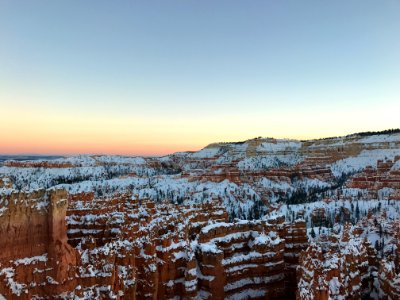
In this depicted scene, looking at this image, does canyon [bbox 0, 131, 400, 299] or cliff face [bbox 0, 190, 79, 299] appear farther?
canyon [bbox 0, 131, 400, 299]

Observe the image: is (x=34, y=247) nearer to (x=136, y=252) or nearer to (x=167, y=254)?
(x=136, y=252)

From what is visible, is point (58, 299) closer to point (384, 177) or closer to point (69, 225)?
point (69, 225)

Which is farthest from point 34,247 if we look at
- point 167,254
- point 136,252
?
point 167,254

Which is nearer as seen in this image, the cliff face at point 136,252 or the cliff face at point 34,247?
Result: the cliff face at point 34,247

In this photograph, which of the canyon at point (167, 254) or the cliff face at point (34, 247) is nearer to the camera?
the cliff face at point (34, 247)

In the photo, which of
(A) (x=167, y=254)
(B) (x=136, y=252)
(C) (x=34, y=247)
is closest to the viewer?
(C) (x=34, y=247)

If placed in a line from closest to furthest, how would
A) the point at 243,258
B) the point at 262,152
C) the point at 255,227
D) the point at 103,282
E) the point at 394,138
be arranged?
1. the point at 103,282
2. the point at 243,258
3. the point at 255,227
4. the point at 394,138
5. the point at 262,152

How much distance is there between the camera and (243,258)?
24.6 metres

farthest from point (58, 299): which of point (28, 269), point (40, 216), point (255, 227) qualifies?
point (255, 227)

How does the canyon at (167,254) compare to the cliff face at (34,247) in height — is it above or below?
below

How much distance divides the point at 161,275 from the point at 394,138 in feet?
577

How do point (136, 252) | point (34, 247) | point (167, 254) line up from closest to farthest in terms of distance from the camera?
point (34, 247), point (136, 252), point (167, 254)

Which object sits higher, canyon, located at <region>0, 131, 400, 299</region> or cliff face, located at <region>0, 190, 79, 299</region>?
cliff face, located at <region>0, 190, 79, 299</region>

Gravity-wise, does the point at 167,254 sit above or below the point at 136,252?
below
